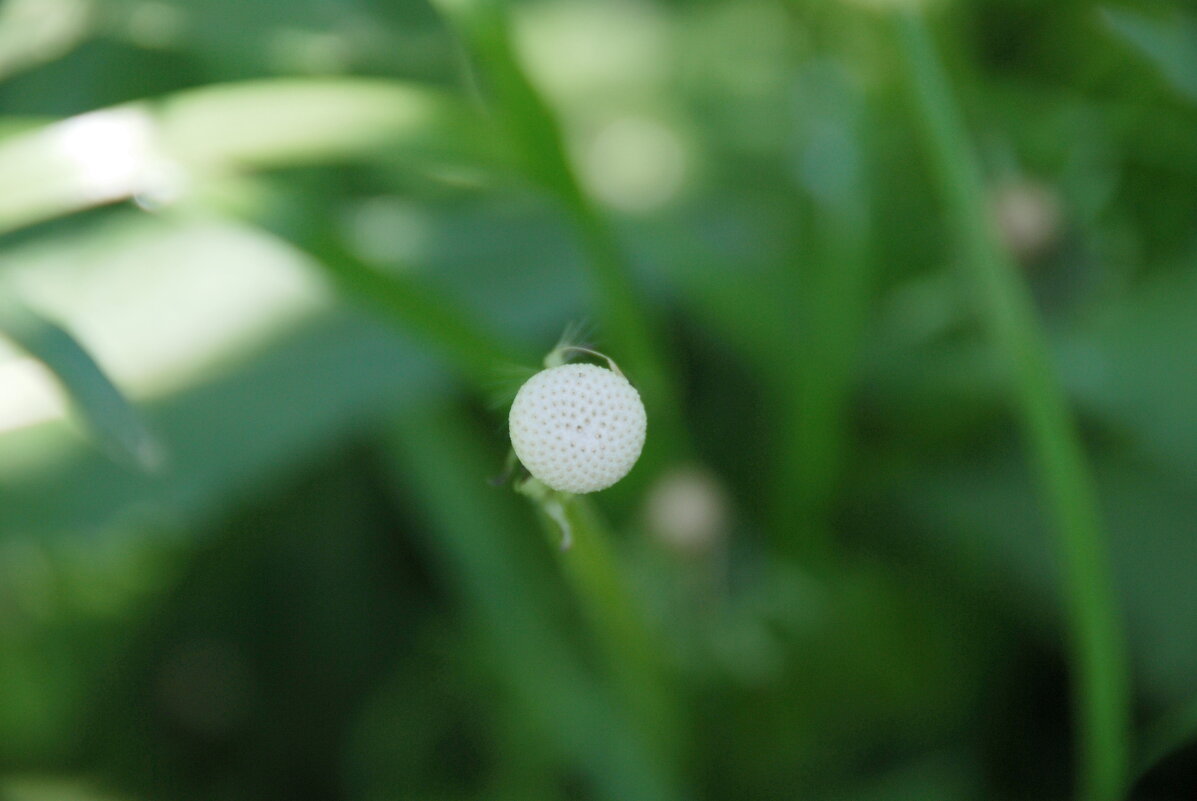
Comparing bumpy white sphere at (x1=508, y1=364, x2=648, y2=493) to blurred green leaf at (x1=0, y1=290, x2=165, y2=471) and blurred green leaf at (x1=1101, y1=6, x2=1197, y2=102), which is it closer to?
blurred green leaf at (x1=0, y1=290, x2=165, y2=471)

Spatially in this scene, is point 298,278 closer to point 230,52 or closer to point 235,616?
point 230,52

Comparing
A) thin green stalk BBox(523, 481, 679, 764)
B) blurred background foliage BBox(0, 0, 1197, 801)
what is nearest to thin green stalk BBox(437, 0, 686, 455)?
blurred background foliage BBox(0, 0, 1197, 801)

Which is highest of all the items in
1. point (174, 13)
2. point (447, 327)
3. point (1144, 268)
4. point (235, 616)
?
point (174, 13)

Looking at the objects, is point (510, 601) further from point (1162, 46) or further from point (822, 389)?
point (1162, 46)

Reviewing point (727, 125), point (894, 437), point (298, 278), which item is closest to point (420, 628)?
point (298, 278)

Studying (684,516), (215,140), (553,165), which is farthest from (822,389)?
(215,140)

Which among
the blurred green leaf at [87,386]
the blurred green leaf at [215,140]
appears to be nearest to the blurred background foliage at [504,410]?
the blurred green leaf at [215,140]

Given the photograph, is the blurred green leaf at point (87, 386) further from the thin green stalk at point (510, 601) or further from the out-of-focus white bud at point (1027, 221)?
the out-of-focus white bud at point (1027, 221)
